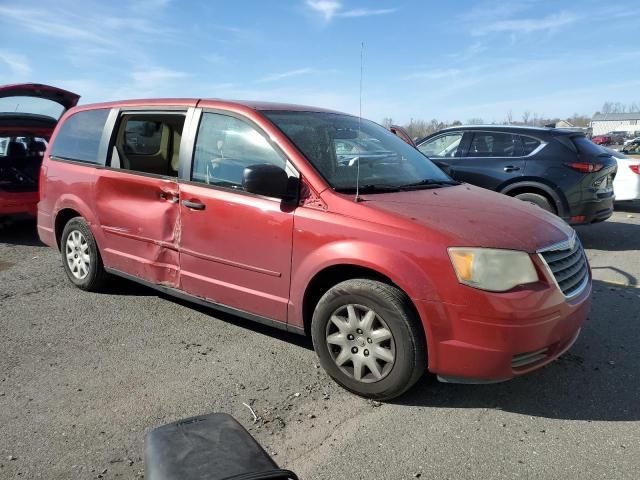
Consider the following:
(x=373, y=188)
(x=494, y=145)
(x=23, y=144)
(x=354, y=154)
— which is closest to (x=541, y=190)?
(x=494, y=145)

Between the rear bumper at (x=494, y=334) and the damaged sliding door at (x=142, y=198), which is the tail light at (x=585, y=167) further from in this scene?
the damaged sliding door at (x=142, y=198)

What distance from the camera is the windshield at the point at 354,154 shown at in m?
3.54

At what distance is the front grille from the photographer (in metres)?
2.99

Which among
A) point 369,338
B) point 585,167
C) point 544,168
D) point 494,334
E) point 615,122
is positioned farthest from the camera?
point 615,122

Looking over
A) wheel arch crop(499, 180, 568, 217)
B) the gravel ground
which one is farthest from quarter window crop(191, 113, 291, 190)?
wheel arch crop(499, 180, 568, 217)

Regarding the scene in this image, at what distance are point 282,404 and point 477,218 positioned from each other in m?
1.64

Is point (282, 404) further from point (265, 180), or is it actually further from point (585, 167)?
point (585, 167)

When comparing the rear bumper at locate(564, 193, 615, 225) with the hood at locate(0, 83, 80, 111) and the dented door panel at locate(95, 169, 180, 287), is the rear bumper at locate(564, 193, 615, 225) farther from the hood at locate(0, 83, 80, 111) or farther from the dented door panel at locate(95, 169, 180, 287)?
the hood at locate(0, 83, 80, 111)

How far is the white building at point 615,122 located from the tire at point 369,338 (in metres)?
120

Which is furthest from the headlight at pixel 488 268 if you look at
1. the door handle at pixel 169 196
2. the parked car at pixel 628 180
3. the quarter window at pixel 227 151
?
the parked car at pixel 628 180

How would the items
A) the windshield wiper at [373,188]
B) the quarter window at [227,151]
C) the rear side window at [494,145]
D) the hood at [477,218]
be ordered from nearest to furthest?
1. the hood at [477,218]
2. the windshield wiper at [373,188]
3. the quarter window at [227,151]
4. the rear side window at [494,145]

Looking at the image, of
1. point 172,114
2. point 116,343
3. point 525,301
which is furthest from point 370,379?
point 172,114

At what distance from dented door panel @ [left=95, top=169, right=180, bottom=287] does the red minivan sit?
0.05 feet

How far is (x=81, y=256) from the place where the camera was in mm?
5031
